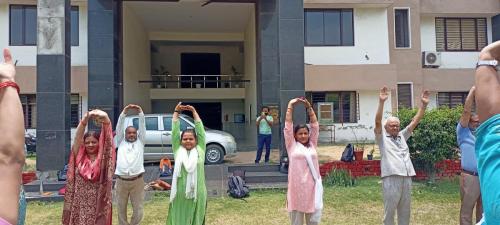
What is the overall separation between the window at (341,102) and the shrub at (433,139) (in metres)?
8.30

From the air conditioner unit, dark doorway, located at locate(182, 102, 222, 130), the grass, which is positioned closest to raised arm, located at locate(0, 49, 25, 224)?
the grass

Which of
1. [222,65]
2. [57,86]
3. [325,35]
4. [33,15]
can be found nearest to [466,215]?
[57,86]

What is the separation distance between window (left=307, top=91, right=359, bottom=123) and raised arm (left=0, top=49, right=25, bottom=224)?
15973 mm

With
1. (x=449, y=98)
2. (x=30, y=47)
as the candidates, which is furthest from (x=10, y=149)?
(x=449, y=98)

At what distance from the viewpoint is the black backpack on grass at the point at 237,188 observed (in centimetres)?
766

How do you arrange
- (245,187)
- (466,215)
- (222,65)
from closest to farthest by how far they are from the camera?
(466,215) → (245,187) → (222,65)

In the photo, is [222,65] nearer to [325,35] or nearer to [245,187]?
[325,35]

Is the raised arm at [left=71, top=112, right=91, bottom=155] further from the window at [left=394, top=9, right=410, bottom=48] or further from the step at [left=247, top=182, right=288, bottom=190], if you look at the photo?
the window at [left=394, top=9, right=410, bottom=48]

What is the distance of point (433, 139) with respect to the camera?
8344 mm

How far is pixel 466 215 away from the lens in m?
4.77

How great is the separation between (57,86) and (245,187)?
196 inches

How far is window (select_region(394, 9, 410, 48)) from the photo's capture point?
56.9 feet

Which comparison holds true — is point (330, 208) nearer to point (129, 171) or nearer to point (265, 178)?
point (265, 178)

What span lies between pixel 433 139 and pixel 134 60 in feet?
38.4
